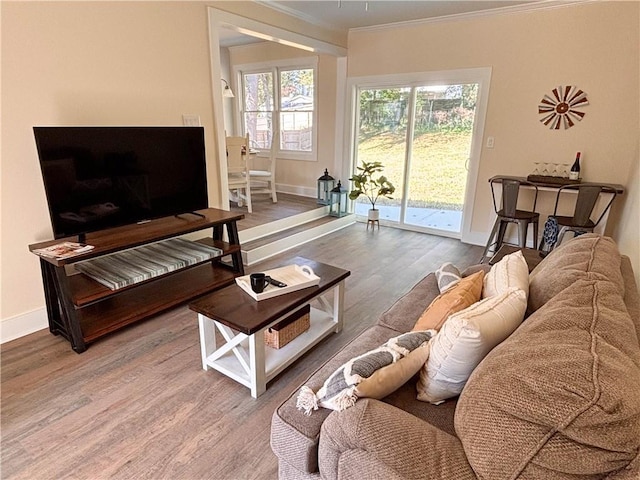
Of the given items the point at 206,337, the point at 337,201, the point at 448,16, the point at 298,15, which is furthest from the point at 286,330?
the point at 448,16

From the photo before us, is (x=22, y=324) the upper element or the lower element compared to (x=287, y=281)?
lower

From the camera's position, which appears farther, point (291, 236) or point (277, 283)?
point (291, 236)

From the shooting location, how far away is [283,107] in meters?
6.07

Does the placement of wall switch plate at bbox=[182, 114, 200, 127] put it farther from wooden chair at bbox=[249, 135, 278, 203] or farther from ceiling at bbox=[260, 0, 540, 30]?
wooden chair at bbox=[249, 135, 278, 203]

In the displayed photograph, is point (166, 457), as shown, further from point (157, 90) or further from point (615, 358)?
point (157, 90)

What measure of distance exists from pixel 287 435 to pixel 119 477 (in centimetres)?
88

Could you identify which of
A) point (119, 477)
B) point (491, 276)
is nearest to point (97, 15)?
point (119, 477)

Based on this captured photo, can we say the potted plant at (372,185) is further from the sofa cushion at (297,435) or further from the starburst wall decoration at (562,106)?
the sofa cushion at (297,435)

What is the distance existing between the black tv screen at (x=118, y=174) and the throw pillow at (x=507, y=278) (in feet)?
7.87

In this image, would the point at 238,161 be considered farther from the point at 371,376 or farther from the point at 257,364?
the point at 371,376

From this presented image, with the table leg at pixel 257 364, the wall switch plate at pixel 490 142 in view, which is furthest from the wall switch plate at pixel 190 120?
the wall switch plate at pixel 490 142

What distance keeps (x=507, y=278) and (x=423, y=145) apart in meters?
3.60

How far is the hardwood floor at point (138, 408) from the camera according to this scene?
5.17 feet

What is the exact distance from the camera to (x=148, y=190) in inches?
110
